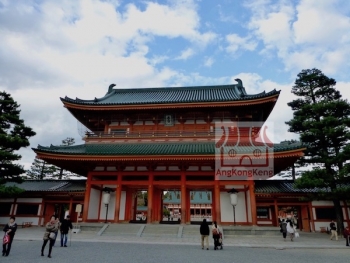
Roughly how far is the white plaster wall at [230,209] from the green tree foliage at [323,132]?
15.4ft

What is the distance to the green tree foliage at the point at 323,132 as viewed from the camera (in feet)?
62.0

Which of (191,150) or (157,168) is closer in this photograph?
(191,150)

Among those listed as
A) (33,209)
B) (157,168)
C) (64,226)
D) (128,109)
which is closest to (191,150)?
(157,168)

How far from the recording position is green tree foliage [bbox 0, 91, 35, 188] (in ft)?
71.5

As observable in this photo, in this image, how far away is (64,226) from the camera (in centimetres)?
1320

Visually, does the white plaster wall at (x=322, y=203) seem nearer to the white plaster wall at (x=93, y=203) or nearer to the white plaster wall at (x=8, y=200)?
the white plaster wall at (x=93, y=203)

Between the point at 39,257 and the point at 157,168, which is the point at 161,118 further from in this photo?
the point at 39,257

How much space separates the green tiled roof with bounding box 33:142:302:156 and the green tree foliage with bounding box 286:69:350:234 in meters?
2.64

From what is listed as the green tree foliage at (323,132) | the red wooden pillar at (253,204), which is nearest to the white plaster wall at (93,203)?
the red wooden pillar at (253,204)

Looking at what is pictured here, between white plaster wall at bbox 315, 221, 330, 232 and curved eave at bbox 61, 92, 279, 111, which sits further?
white plaster wall at bbox 315, 221, 330, 232

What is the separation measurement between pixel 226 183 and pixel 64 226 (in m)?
12.1

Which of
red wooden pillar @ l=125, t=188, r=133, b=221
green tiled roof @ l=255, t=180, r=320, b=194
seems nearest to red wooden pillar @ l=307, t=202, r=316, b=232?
→ green tiled roof @ l=255, t=180, r=320, b=194

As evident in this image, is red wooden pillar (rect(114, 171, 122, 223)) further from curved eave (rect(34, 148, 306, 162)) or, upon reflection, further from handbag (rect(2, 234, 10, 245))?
handbag (rect(2, 234, 10, 245))

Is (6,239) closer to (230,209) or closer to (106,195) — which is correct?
(106,195)
